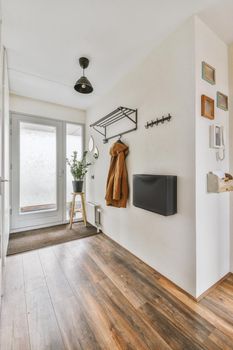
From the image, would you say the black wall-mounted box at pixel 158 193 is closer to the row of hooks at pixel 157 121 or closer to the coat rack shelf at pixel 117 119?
the row of hooks at pixel 157 121

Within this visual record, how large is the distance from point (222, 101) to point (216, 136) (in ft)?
1.47

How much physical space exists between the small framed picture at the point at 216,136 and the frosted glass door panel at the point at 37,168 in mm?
2792

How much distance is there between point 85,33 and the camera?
1.61 metres

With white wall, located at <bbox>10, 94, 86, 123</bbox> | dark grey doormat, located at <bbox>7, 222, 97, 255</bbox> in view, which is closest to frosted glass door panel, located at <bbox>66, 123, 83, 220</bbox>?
white wall, located at <bbox>10, 94, 86, 123</bbox>

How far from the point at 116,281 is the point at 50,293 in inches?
24.9

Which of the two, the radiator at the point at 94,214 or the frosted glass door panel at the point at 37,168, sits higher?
the frosted glass door panel at the point at 37,168

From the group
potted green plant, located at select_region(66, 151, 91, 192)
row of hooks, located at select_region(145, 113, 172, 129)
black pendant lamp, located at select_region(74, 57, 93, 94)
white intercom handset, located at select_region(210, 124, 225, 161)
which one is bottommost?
potted green plant, located at select_region(66, 151, 91, 192)

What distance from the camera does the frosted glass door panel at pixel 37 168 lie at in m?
3.04

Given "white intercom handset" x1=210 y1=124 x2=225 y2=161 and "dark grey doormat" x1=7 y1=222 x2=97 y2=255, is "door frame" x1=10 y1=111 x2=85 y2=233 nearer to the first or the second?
"dark grey doormat" x1=7 y1=222 x2=97 y2=255

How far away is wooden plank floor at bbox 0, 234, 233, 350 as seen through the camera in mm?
1086

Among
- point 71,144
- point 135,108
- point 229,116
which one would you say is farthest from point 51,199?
point 229,116

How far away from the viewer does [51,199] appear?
10.9 feet

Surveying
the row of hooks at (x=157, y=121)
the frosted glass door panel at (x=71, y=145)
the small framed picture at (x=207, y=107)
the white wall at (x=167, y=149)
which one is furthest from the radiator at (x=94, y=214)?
the small framed picture at (x=207, y=107)

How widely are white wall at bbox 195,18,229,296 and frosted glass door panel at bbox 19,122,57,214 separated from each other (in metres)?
2.74
